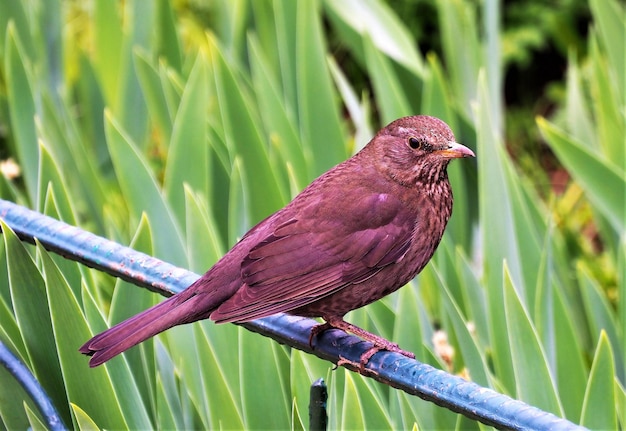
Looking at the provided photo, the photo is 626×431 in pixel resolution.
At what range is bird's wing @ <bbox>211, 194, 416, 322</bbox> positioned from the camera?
1.73 meters

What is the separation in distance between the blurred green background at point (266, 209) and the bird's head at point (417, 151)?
194 mm

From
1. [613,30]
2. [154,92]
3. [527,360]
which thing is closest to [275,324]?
[527,360]

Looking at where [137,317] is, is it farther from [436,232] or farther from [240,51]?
[240,51]

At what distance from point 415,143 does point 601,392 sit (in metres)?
0.58

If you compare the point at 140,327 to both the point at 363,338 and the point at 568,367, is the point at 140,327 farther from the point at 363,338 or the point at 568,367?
the point at 568,367

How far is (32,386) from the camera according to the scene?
5.42 ft

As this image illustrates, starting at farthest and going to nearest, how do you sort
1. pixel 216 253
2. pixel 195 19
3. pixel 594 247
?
pixel 195 19, pixel 594 247, pixel 216 253

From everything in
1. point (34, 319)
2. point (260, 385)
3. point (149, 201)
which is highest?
point (149, 201)

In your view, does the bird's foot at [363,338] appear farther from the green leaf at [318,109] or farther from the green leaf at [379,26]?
the green leaf at [379,26]

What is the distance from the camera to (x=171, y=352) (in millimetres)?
2033

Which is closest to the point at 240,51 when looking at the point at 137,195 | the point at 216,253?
the point at 137,195

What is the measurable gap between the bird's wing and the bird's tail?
14cm

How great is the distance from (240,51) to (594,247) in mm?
1831

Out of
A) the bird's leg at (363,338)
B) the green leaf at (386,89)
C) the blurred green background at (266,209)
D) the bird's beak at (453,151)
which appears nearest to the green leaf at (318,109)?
the blurred green background at (266,209)
